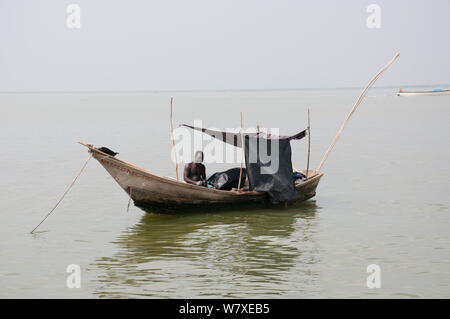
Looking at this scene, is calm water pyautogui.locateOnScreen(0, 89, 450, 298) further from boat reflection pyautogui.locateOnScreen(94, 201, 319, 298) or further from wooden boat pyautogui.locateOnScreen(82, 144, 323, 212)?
wooden boat pyautogui.locateOnScreen(82, 144, 323, 212)

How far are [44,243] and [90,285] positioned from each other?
260 centimetres

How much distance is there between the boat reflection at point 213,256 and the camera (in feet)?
27.6

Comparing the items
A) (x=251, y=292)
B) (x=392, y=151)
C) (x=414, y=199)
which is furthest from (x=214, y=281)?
(x=392, y=151)

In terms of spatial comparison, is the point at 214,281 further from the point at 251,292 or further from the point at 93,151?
the point at 93,151

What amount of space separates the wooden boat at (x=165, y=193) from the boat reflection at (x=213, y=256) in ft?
0.85

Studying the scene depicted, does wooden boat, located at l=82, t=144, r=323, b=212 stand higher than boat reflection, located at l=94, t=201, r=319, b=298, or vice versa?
wooden boat, located at l=82, t=144, r=323, b=212

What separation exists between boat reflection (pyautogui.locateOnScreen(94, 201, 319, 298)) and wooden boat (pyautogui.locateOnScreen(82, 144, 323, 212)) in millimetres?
260

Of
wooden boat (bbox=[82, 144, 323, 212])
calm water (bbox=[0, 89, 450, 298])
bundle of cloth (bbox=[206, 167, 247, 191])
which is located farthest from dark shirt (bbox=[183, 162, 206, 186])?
calm water (bbox=[0, 89, 450, 298])

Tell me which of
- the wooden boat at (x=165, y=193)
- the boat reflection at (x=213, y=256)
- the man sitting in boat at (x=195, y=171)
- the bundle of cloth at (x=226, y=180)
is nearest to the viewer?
the boat reflection at (x=213, y=256)

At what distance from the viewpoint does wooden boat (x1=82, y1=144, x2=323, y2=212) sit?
11.3 meters

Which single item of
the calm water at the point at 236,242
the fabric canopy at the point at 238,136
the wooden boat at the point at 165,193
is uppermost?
the fabric canopy at the point at 238,136

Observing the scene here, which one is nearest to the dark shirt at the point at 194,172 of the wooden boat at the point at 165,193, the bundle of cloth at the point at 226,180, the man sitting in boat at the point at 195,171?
the man sitting in boat at the point at 195,171

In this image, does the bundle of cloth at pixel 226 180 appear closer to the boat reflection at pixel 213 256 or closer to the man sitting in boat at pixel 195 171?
the man sitting in boat at pixel 195 171
